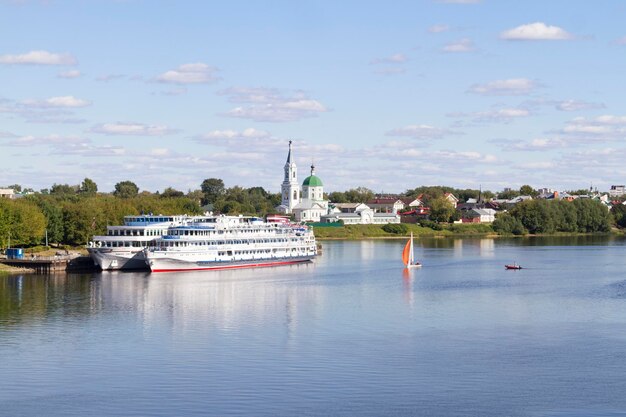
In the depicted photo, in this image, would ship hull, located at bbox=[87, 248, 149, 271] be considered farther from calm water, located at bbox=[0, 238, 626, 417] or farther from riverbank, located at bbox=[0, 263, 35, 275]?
riverbank, located at bbox=[0, 263, 35, 275]

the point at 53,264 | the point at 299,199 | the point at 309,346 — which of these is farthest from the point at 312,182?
the point at 309,346

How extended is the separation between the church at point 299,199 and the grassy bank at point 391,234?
15.3 metres

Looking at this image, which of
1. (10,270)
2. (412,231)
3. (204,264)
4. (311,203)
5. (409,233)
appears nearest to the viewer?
(10,270)

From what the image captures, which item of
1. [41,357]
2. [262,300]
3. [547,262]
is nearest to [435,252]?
[547,262]

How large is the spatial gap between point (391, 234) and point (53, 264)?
94.4 m

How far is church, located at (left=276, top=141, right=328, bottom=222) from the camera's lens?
187375 mm

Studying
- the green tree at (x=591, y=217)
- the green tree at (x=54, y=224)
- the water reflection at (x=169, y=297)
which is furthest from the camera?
the green tree at (x=591, y=217)

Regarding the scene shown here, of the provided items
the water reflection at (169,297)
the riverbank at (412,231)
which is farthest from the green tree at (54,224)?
the riverbank at (412,231)

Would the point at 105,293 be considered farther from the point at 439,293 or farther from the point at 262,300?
the point at 439,293

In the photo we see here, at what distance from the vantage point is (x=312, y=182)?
650 feet

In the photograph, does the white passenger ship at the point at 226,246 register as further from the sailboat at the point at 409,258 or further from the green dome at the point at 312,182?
the green dome at the point at 312,182

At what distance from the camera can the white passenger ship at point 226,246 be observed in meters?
82.6

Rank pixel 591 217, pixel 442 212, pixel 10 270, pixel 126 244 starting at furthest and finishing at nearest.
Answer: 1. pixel 442 212
2. pixel 591 217
3. pixel 126 244
4. pixel 10 270

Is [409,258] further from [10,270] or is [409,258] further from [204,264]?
[10,270]
